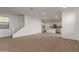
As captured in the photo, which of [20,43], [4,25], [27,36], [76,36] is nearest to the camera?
[4,25]

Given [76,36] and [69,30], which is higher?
[69,30]
